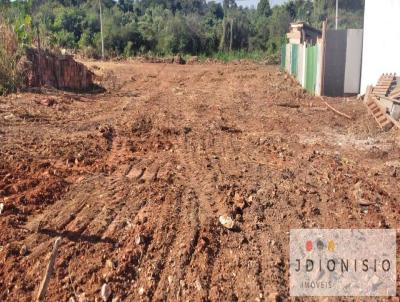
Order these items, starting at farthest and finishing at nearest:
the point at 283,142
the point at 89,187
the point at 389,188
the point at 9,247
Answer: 1. the point at 283,142
2. the point at 389,188
3. the point at 89,187
4. the point at 9,247

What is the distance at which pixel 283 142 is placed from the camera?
31.3 feet

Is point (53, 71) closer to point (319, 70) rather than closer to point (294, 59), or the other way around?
point (319, 70)

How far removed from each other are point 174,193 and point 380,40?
10.9 metres

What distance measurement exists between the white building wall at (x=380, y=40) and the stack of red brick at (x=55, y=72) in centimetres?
954

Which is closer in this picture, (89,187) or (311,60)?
(89,187)

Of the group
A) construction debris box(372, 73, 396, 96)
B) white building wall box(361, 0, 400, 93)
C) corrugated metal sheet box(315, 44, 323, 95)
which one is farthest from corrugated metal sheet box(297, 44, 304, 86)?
construction debris box(372, 73, 396, 96)

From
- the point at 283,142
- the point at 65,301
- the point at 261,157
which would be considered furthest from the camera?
the point at 283,142

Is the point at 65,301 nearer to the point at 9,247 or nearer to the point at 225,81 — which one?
the point at 9,247

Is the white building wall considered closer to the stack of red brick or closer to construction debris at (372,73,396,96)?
construction debris at (372,73,396,96)

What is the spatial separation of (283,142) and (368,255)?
4859 mm

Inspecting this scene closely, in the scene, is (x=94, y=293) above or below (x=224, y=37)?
below

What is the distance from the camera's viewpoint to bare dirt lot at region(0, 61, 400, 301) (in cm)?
439

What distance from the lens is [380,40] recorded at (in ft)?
48.1

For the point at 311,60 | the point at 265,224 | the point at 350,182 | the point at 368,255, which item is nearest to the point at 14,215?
the point at 265,224
